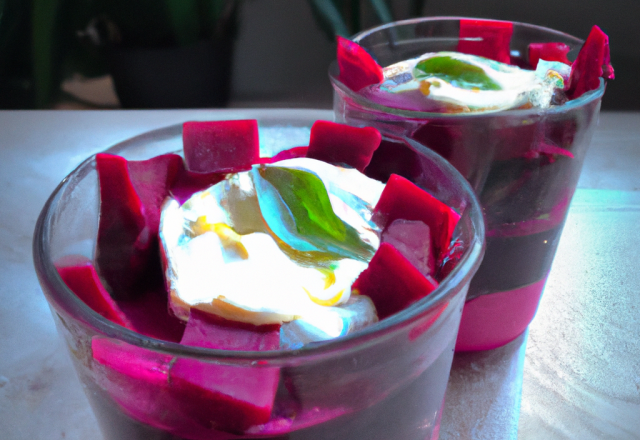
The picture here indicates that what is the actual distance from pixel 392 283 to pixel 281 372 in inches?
2.8

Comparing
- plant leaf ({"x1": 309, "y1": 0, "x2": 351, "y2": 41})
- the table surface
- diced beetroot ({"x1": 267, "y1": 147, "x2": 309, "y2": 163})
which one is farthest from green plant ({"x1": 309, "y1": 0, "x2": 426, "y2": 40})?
diced beetroot ({"x1": 267, "y1": 147, "x2": 309, "y2": 163})

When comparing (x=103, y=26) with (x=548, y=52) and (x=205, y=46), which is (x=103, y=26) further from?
(x=548, y=52)

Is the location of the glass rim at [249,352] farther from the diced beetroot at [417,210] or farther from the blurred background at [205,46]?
the blurred background at [205,46]

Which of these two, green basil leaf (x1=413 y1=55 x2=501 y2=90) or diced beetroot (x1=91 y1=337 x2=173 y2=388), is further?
green basil leaf (x1=413 y1=55 x2=501 y2=90)

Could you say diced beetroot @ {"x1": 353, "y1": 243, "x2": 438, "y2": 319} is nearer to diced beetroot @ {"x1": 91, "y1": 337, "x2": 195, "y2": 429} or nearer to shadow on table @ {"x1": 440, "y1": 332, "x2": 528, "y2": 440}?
diced beetroot @ {"x1": 91, "y1": 337, "x2": 195, "y2": 429}

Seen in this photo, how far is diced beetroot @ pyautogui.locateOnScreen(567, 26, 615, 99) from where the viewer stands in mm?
385

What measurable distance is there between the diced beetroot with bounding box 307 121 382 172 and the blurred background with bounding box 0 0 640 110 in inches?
27.0

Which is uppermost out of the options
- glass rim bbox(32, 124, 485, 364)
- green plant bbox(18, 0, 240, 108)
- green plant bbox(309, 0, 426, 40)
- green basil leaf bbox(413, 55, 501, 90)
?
green basil leaf bbox(413, 55, 501, 90)

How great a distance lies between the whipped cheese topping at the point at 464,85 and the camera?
376 millimetres

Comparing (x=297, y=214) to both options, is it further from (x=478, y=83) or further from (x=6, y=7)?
(x=6, y=7)

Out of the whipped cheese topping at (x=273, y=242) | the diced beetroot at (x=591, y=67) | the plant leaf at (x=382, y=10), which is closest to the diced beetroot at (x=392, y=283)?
the whipped cheese topping at (x=273, y=242)

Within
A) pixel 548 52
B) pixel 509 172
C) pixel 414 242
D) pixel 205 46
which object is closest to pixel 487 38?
pixel 548 52

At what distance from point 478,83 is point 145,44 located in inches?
30.2

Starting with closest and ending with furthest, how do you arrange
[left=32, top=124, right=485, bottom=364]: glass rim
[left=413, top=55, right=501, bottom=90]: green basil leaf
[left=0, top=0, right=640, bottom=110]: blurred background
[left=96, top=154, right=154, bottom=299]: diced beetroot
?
1. [left=32, top=124, right=485, bottom=364]: glass rim
2. [left=96, top=154, right=154, bottom=299]: diced beetroot
3. [left=413, top=55, right=501, bottom=90]: green basil leaf
4. [left=0, top=0, right=640, bottom=110]: blurred background
